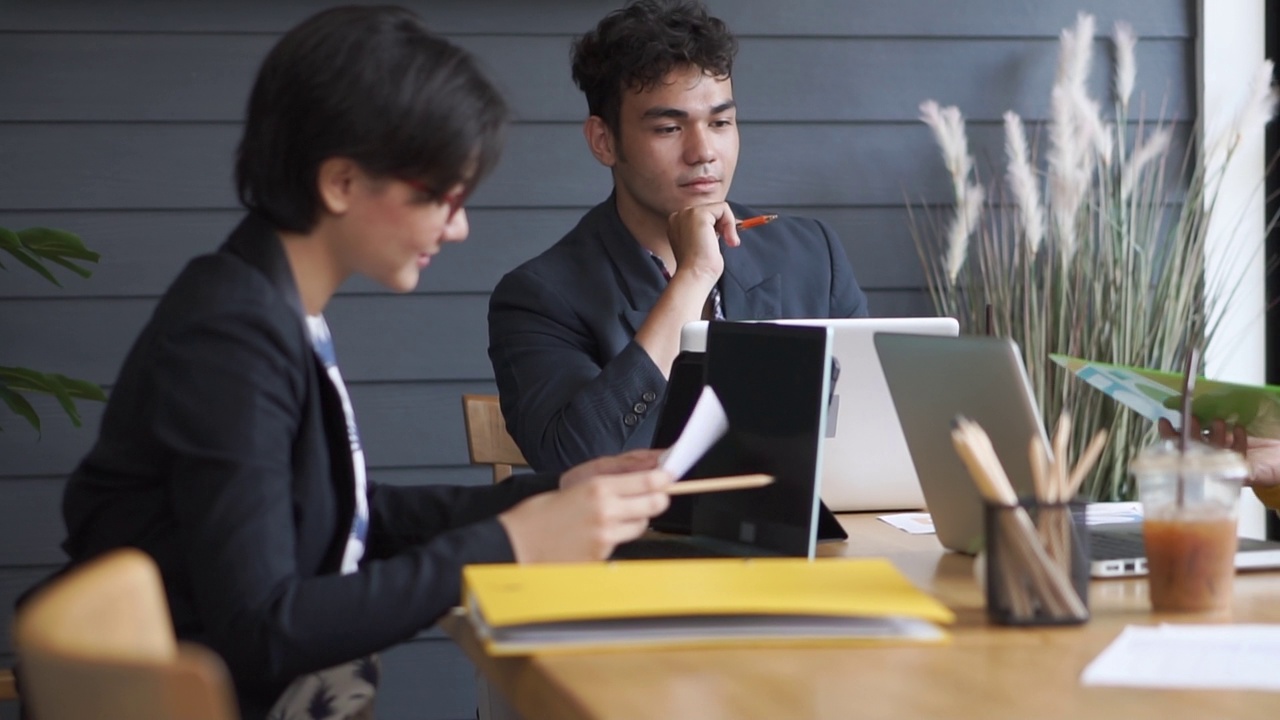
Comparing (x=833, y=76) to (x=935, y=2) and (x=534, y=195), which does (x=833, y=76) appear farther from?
(x=534, y=195)

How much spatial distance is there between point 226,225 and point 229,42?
1.13 ft

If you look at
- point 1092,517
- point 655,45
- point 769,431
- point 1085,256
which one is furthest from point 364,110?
point 1085,256

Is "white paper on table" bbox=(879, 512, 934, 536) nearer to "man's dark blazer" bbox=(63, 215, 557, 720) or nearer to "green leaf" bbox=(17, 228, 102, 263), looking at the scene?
"man's dark blazer" bbox=(63, 215, 557, 720)

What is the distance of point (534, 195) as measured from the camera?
9.36ft

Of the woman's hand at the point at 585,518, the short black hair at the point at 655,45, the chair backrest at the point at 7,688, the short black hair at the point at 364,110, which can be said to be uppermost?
the short black hair at the point at 655,45

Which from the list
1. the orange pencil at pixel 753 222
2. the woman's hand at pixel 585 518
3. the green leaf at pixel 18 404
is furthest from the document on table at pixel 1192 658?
the green leaf at pixel 18 404

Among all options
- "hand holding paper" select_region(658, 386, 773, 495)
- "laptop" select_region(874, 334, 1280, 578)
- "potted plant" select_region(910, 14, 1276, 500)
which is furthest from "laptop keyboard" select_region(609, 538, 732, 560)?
"potted plant" select_region(910, 14, 1276, 500)

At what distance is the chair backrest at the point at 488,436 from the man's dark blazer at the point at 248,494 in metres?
0.87

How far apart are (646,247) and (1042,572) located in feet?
4.37

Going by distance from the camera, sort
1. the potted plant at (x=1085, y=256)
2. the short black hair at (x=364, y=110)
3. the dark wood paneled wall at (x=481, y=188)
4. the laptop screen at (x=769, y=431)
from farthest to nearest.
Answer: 1. the potted plant at (x=1085, y=256)
2. the dark wood paneled wall at (x=481, y=188)
3. the laptop screen at (x=769, y=431)
4. the short black hair at (x=364, y=110)

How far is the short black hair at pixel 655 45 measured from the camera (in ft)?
7.56

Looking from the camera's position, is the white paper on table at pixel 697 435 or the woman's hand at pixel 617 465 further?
the woman's hand at pixel 617 465

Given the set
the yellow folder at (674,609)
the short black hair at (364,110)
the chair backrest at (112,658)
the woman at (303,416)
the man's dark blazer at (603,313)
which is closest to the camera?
the chair backrest at (112,658)

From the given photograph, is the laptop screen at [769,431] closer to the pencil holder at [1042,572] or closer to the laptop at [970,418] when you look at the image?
the laptop at [970,418]
